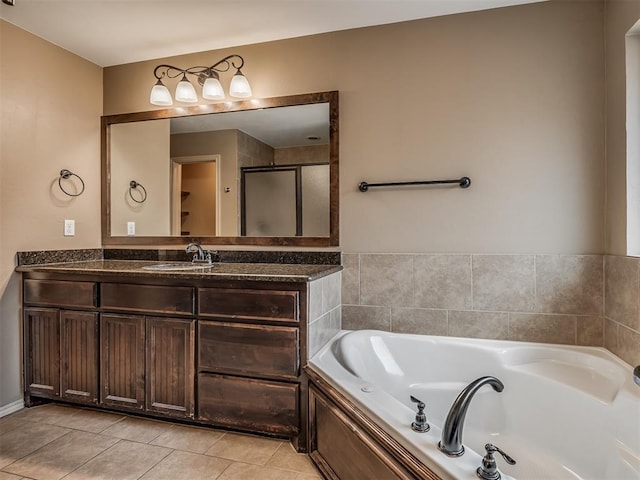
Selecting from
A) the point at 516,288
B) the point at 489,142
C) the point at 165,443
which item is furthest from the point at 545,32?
the point at 165,443

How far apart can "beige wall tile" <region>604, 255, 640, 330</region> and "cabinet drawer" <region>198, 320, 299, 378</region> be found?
4.94ft

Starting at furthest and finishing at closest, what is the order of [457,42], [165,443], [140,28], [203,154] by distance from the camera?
[203,154] → [140,28] → [457,42] → [165,443]

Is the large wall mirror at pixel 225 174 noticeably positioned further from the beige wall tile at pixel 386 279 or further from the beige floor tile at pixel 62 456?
the beige floor tile at pixel 62 456

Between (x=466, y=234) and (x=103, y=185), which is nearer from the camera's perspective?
(x=466, y=234)

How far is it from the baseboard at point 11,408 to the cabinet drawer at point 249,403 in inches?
47.7

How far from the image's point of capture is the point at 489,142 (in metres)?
2.16

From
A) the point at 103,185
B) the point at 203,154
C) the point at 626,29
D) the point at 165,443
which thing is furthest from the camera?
the point at 103,185

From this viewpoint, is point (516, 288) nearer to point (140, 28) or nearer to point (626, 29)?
point (626, 29)

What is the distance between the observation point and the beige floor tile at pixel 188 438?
1.90 m

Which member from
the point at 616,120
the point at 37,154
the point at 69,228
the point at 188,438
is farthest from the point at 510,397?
the point at 37,154

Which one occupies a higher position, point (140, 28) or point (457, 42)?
point (140, 28)

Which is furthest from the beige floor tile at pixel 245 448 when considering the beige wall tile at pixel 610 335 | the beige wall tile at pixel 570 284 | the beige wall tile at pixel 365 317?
the beige wall tile at pixel 610 335

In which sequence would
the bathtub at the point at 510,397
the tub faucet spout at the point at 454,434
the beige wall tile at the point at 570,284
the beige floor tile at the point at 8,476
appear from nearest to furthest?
the tub faucet spout at the point at 454,434 < the bathtub at the point at 510,397 < the beige floor tile at the point at 8,476 < the beige wall tile at the point at 570,284

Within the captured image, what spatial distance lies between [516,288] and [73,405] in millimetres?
2673
